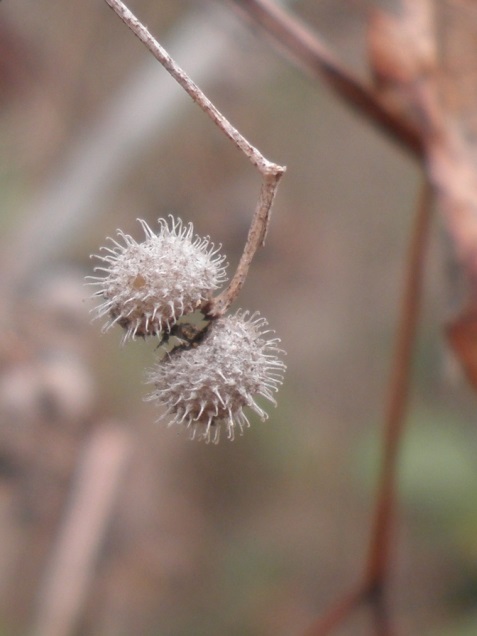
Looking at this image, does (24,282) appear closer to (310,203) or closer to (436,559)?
(310,203)

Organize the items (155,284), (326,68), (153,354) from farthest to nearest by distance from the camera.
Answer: (153,354), (326,68), (155,284)

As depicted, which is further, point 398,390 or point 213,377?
point 398,390

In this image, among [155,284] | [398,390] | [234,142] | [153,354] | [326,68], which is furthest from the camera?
[153,354]

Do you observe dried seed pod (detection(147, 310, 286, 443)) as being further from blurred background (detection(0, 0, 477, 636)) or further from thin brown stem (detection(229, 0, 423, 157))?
blurred background (detection(0, 0, 477, 636))

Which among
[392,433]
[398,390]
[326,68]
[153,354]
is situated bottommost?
[392,433]

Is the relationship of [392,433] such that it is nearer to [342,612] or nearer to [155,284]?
[342,612]

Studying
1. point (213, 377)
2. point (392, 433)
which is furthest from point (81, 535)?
point (213, 377)

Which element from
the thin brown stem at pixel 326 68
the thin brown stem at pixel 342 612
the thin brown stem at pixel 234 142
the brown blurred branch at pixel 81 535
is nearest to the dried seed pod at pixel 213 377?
the thin brown stem at pixel 234 142
